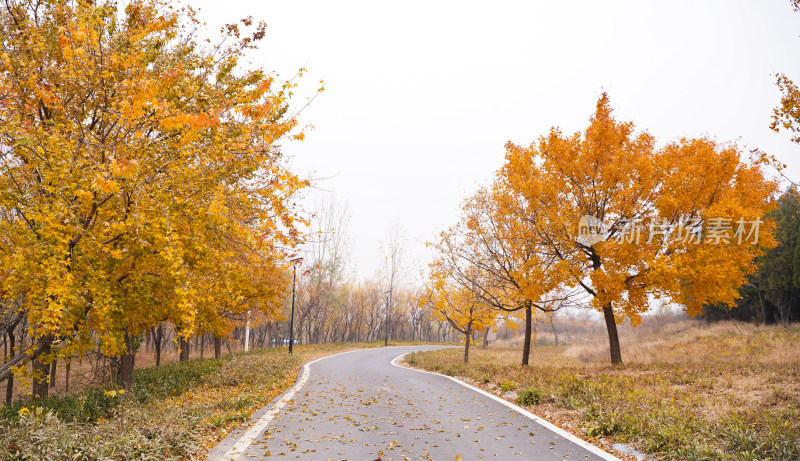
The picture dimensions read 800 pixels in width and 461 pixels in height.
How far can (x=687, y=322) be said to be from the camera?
38.8 meters

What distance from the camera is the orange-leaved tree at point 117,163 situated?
19.0 feet

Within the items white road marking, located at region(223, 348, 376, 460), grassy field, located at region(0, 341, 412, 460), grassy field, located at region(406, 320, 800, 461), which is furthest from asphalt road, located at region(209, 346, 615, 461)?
grassy field, located at region(406, 320, 800, 461)

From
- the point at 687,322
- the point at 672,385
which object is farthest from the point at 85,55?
the point at 687,322

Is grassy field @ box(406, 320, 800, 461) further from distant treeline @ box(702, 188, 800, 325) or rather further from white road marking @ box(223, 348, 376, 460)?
distant treeline @ box(702, 188, 800, 325)

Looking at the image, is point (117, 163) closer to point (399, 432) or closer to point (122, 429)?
point (122, 429)

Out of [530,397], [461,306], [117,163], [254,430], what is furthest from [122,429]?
[461,306]

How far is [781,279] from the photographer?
30.2 metres

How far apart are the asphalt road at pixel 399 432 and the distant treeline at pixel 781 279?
29954 mm

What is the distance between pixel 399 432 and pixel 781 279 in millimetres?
35400

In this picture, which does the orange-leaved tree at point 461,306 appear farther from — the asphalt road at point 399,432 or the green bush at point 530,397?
the asphalt road at point 399,432

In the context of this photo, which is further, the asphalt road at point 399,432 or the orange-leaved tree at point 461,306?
the orange-leaved tree at point 461,306

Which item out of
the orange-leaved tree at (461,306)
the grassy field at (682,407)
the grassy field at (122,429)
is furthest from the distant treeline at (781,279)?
the grassy field at (122,429)

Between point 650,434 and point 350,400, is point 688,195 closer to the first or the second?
point 650,434

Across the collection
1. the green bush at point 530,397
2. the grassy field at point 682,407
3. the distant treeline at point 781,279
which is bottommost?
the green bush at point 530,397
